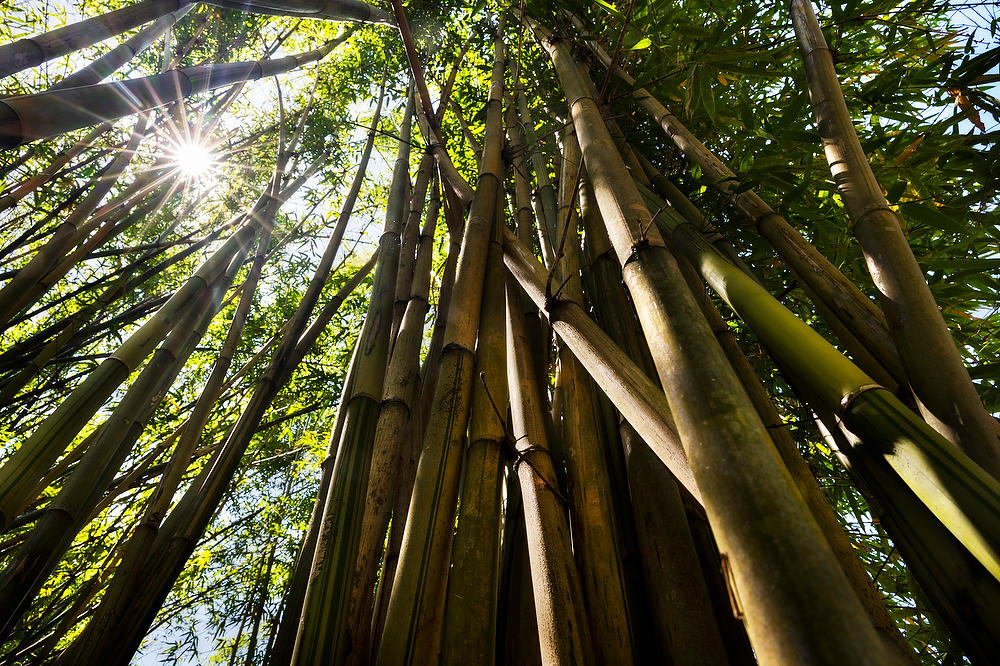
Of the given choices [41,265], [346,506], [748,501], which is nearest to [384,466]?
[346,506]

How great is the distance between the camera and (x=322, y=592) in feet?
2.80

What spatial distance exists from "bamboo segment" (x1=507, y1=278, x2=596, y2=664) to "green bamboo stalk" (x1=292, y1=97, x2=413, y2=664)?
0.99 feet

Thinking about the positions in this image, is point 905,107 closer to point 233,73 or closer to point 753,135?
point 753,135

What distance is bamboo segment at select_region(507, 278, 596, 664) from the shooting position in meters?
0.77

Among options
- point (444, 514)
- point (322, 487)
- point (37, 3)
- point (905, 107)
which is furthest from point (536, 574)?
point (37, 3)

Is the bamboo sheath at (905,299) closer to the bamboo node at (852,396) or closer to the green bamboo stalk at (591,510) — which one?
the bamboo node at (852,396)

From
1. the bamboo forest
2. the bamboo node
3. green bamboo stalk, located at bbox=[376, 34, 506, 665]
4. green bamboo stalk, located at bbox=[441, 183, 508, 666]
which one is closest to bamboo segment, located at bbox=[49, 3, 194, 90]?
the bamboo forest

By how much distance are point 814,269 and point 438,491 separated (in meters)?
0.82

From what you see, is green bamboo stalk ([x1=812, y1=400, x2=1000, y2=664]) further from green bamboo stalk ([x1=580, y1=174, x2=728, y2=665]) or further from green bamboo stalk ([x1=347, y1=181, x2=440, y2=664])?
green bamboo stalk ([x1=347, y1=181, x2=440, y2=664])

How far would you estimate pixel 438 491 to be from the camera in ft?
3.05

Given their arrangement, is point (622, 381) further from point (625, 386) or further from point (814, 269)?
point (814, 269)

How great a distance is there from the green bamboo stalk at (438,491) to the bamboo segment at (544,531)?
0.13 metres

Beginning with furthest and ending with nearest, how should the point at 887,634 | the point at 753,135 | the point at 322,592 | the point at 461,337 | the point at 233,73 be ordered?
the point at 233,73, the point at 753,135, the point at 461,337, the point at 322,592, the point at 887,634

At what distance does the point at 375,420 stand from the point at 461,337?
255 millimetres
